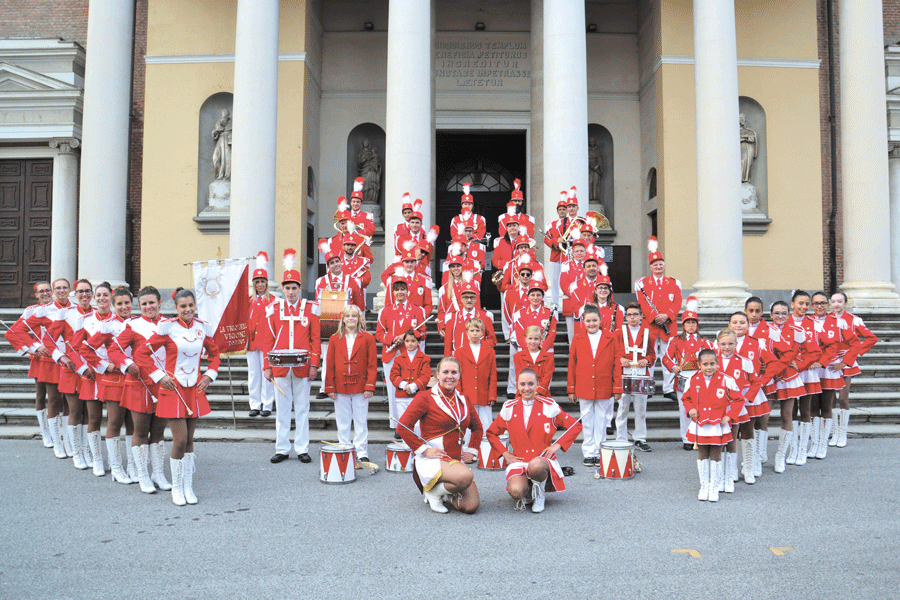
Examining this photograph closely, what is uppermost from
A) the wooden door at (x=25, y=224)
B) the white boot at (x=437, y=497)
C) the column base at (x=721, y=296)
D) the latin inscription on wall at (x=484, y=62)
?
the latin inscription on wall at (x=484, y=62)

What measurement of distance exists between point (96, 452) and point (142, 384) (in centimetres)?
158

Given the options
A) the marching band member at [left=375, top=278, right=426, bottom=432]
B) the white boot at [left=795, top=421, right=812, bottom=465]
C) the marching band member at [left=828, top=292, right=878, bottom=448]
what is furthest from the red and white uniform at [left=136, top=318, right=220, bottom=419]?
the marching band member at [left=828, top=292, right=878, bottom=448]

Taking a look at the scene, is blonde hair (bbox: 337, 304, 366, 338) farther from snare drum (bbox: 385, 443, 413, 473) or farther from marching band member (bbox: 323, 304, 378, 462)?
snare drum (bbox: 385, 443, 413, 473)

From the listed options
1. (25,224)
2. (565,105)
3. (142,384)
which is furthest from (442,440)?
(25,224)

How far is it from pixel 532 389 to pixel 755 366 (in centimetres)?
247

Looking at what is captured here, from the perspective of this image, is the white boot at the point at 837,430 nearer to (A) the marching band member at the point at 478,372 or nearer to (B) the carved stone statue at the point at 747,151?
(A) the marching band member at the point at 478,372

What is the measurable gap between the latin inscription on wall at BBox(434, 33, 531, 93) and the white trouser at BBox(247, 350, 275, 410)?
11.5 meters

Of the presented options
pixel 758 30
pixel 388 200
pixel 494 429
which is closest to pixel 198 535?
pixel 494 429

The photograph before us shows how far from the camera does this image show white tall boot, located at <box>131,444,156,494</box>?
6.98 meters

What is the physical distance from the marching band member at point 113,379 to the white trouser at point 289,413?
1622 millimetres

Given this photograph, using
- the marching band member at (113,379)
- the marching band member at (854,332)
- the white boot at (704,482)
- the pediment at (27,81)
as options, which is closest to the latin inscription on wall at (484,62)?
the pediment at (27,81)

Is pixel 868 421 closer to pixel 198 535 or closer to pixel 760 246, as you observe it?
pixel 760 246

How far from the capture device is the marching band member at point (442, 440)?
622 centimetres

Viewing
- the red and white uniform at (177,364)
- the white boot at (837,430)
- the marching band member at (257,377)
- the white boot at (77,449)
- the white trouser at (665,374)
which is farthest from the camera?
the white trouser at (665,374)
